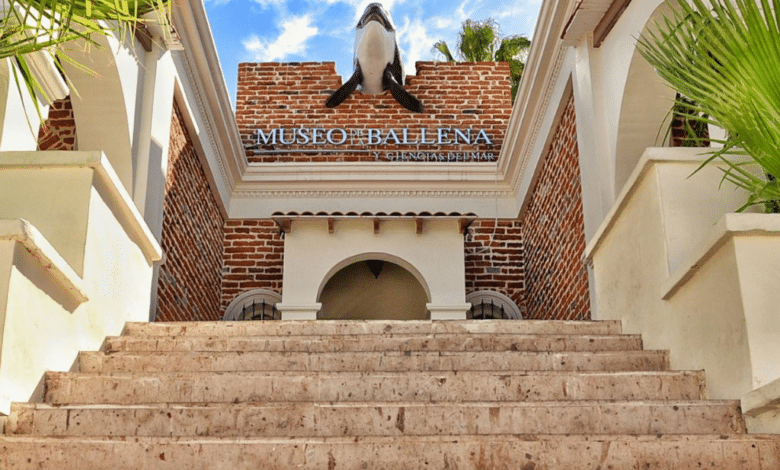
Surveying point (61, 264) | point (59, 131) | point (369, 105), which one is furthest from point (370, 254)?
point (61, 264)

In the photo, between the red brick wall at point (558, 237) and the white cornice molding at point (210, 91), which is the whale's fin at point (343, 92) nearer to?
the white cornice molding at point (210, 91)

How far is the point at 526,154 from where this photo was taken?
10.9 meters

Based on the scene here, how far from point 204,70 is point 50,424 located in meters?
6.23

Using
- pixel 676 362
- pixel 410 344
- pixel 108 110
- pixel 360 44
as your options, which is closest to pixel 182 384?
pixel 410 344

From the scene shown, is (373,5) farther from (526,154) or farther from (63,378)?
(63,378)

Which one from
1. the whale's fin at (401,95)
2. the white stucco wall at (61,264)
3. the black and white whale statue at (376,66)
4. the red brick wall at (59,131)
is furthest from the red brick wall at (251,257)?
the white stucco wall at (61,264)

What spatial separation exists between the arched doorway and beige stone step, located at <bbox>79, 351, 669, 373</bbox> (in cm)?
782

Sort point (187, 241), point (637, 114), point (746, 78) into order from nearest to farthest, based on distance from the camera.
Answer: point (746, 78) < point (637, 114) < point (187, 241)

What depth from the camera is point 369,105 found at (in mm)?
12875

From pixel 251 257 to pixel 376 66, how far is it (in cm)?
300

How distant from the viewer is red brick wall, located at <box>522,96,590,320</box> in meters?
8.57

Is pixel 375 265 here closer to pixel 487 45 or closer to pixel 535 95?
pixel 535 95

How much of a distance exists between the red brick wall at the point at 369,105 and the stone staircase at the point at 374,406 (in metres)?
7.43

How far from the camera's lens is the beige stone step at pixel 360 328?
210 inches
